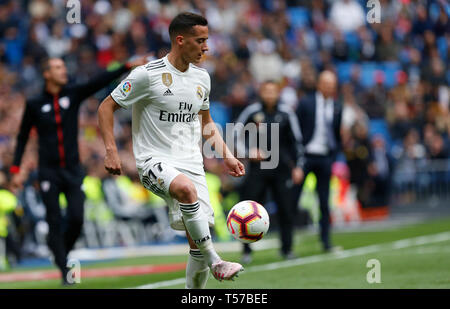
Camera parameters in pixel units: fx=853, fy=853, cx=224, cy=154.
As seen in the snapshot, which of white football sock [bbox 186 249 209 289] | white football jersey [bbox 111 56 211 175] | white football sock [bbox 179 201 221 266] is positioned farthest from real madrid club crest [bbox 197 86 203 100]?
white football sock [bbox 186 249 209 289]

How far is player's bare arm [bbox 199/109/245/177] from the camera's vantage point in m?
7.59

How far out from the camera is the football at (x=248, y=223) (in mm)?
7508

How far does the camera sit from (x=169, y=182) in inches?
271

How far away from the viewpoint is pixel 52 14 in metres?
21.9

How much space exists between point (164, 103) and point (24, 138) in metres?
3.51

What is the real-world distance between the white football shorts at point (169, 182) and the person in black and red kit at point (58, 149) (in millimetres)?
2893

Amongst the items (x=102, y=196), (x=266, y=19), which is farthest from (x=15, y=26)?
(x=266, y=19)

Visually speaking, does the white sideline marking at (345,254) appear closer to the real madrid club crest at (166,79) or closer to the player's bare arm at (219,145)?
the player's bare arm at (219,145)

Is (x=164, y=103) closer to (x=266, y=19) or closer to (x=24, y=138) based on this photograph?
(x=24, y=138)

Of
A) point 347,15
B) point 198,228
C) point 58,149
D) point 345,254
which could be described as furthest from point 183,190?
point 347,15

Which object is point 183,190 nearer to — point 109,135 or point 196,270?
point 109,135

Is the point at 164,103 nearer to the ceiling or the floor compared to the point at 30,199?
nearer to the ceiling

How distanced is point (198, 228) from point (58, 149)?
3633mm

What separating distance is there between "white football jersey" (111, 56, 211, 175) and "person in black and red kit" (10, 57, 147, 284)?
105 inches
